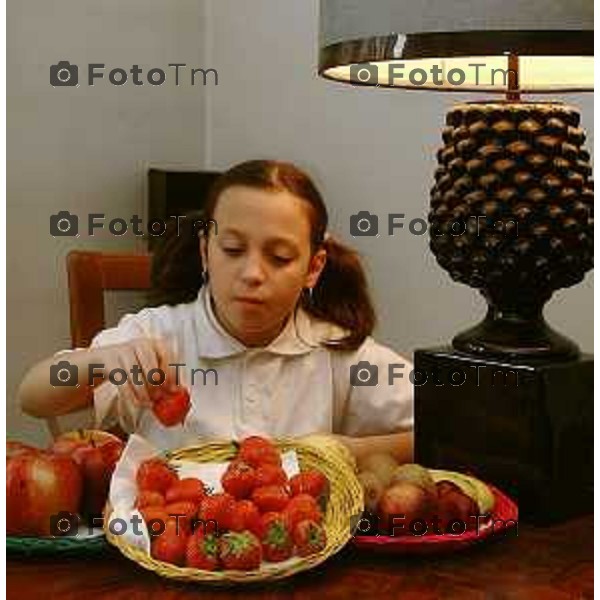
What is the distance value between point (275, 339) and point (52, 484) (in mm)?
232

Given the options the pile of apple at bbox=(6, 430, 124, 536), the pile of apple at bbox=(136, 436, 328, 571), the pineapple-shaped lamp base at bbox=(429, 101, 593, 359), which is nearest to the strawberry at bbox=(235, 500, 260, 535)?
the pile of apple at bbox=(136, 436, 328, 571)

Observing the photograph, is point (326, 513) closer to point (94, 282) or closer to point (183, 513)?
point (183, 513)

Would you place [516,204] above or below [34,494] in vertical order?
above

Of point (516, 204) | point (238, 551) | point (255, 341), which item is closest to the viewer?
point (238, 551)

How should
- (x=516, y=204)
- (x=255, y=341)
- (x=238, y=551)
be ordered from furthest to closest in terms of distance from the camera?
(x=255, y=341) < (x=516, y=204) < (x=238, y=551)

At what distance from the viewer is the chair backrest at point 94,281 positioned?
780mm

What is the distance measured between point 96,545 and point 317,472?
0.13 metres

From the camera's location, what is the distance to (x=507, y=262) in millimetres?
681

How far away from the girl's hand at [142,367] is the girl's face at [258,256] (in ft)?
0.17

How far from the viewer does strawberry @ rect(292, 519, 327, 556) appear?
564 mm

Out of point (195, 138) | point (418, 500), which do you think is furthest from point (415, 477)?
point (195, 138)

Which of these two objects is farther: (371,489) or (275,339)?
(275,339)

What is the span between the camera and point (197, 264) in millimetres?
768

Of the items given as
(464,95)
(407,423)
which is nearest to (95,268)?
(407,423)
